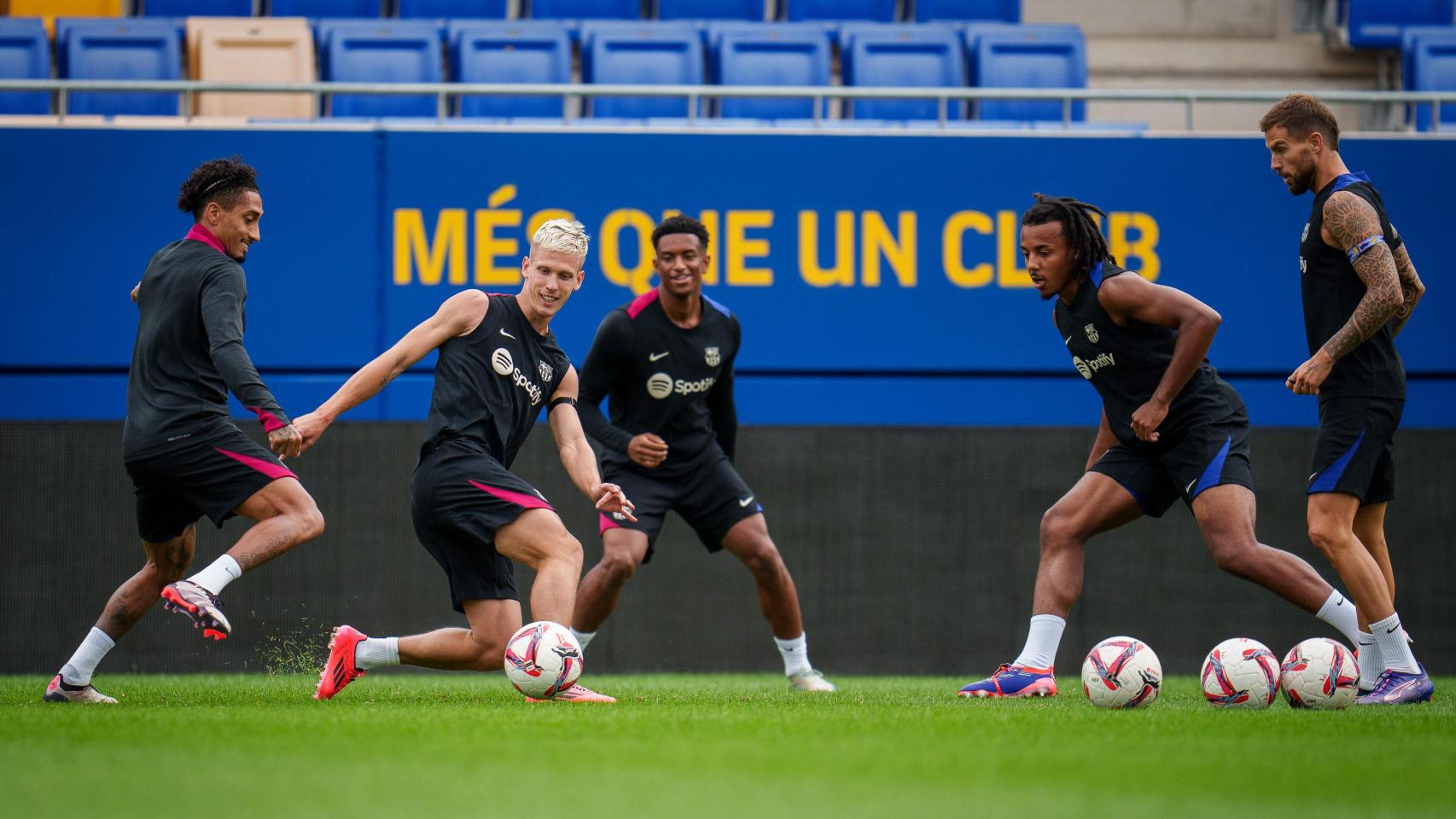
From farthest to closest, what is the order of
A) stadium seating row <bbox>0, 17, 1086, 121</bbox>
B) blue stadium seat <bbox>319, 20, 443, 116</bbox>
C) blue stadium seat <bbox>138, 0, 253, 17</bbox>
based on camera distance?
blue stadium seat <bbox>138, 0, 253, 17</bbox>, blue stadium seat <bbox>319, 20, 443, 116</bbox>, stadium seating row <bbox>0, 17, 1086, 121</bbox>

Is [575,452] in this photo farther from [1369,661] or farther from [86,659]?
[1369,661]

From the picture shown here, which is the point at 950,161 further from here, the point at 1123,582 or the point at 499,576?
the point at 499,576

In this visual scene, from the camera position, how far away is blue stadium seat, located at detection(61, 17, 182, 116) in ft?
35.7

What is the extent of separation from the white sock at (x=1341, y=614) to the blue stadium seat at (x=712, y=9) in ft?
27.7

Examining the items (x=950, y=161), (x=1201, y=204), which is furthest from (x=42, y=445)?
(x=1201, y=204)

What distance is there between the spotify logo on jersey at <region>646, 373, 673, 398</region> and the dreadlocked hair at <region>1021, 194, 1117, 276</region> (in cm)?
186

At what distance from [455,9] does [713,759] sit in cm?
1010

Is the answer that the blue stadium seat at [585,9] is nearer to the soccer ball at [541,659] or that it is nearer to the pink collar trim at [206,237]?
the pink collar trim at [206,237]

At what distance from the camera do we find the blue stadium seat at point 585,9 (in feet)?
41.5

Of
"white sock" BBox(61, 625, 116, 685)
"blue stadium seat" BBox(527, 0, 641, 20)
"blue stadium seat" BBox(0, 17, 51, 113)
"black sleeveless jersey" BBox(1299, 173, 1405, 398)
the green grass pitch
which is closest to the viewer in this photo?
the green grass pitch

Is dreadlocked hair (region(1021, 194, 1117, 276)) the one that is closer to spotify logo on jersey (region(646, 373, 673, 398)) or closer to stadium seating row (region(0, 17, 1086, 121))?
spotify logo on jersey (region(646, 373, 673, 398))

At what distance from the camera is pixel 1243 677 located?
527 centimetres

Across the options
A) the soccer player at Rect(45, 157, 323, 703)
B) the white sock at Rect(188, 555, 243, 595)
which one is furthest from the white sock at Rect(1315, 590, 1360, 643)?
the white sock at Rect(188, 555, 243, 595)

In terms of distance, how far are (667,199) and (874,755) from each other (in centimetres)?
621
